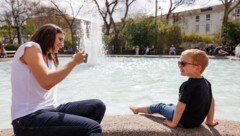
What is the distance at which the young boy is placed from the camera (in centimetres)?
245

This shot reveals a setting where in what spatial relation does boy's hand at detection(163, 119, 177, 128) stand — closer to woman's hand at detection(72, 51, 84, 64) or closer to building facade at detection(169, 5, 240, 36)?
woman's hand at detection(72, 51, 84, 64)

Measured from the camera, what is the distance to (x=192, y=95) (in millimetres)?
2445

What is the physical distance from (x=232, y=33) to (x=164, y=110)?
86.5 feet

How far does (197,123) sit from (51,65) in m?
1.42

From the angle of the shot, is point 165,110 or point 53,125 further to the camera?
point 165,110

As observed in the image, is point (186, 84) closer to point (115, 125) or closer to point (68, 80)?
point (115, 125)

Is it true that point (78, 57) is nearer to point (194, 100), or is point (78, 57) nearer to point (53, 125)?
point (53, 125)

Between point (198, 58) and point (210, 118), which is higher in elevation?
point (198, 58)

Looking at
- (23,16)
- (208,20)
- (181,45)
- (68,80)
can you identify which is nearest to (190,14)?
(208,20)

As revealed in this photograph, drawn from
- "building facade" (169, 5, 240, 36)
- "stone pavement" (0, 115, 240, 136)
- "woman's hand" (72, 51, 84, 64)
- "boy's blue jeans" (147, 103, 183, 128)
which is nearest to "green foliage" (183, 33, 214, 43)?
"building facade" (169, 5, 240, 36)

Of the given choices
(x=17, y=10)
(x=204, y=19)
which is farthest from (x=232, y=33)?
(x=204, y=19)

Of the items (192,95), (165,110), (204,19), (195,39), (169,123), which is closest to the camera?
(192,95)

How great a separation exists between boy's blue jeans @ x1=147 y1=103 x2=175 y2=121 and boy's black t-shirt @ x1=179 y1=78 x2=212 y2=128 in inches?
6.2

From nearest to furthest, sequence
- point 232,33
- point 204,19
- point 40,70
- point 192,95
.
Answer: point 40,70 < point 192,95 < point 232,33 < point 204,19
